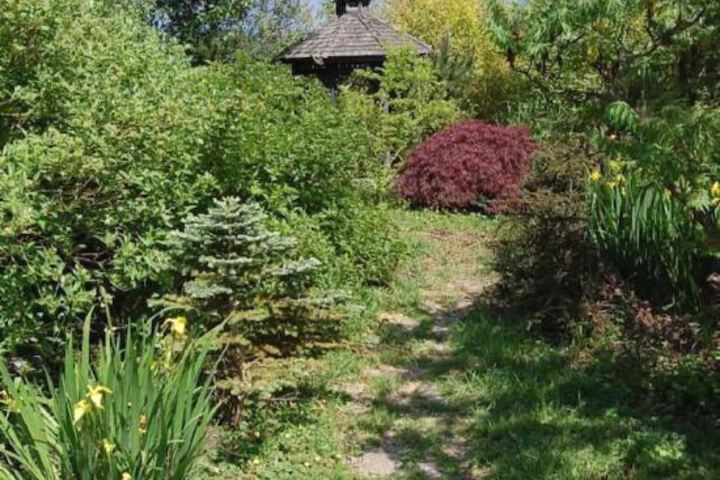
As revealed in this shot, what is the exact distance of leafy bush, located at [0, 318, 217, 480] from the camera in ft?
9.34

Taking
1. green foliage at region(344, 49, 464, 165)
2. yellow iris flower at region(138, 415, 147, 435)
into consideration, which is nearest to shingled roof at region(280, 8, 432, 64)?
green foliage at region(344, 49, 464, 165)

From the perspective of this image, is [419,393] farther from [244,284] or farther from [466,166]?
[466,166]

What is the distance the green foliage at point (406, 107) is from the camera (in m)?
13.5

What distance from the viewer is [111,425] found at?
114 inches

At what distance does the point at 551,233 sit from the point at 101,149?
3.54m

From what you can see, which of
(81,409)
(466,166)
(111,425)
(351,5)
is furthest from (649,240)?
(351,5)

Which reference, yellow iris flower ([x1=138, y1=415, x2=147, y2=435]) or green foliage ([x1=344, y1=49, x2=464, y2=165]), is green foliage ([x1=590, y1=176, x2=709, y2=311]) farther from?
green foliage ([x1=344, y1=49, x2=464, y2=165])

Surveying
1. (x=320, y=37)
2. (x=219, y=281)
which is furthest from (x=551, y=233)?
(x=320, y=37)

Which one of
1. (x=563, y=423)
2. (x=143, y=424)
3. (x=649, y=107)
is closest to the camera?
(x=143, y=424)

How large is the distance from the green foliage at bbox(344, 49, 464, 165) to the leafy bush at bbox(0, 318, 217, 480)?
412 inches

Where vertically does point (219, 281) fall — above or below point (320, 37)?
below

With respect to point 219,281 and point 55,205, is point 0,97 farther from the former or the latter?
point 219,281

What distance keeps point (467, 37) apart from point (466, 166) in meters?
11.3

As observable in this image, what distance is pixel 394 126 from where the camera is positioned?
13.5 m
